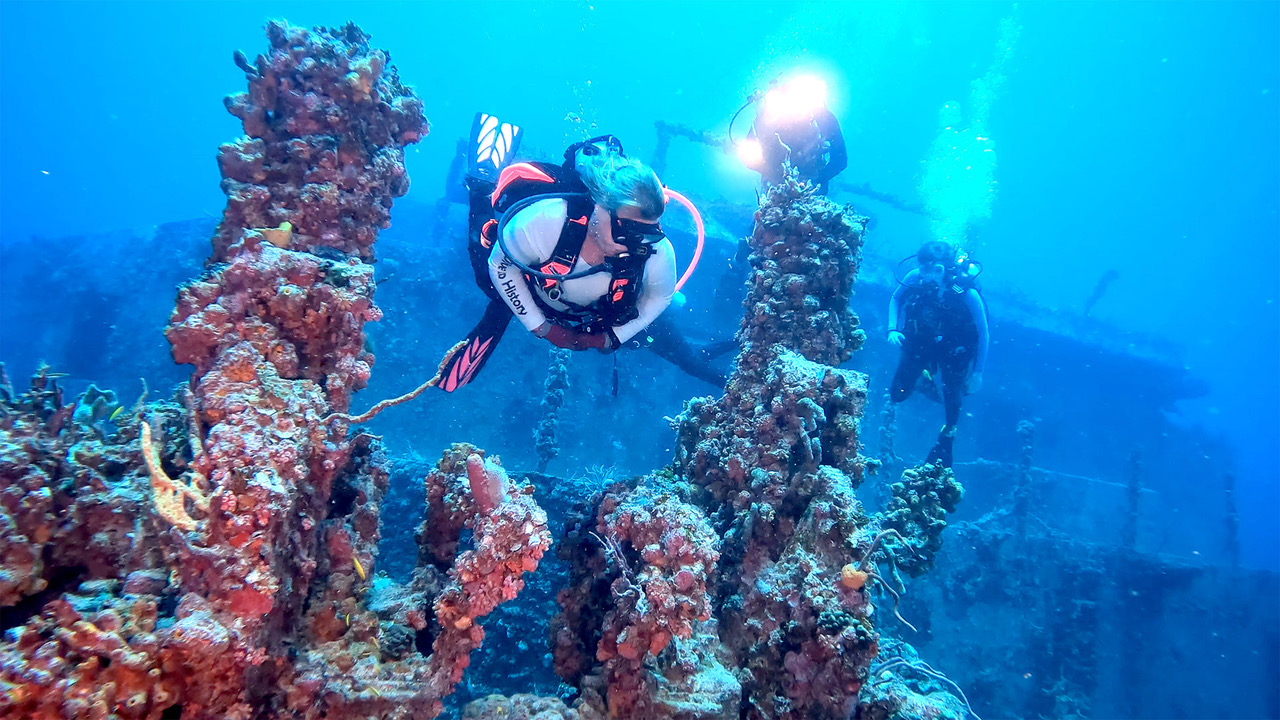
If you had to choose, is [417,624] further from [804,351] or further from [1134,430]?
[1134,430]

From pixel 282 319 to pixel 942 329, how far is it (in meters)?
10.3

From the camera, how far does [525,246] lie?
165 inches

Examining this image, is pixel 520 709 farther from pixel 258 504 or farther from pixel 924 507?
pixel 924 507

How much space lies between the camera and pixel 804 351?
5.02m

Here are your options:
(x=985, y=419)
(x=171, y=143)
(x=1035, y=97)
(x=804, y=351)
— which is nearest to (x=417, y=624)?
(x=804, y=351)

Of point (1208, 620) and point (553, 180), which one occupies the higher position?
point (1208, 620)

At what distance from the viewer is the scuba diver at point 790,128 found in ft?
28.0

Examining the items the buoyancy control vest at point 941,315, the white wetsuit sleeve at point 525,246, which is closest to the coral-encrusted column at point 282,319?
the white wetsuit sleeve at point 525,246

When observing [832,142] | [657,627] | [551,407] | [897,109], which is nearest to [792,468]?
[657,627]

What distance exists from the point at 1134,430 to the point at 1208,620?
9.79 m

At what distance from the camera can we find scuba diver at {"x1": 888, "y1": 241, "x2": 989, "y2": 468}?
9445 mm

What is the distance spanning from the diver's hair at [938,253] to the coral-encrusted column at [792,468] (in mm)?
5698

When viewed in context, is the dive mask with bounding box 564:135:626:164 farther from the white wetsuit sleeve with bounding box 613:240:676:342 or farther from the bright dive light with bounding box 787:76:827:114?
the bright dive light with bounding box 787:76:827:114

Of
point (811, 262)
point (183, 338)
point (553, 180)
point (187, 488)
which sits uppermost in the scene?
point (811, 262)
